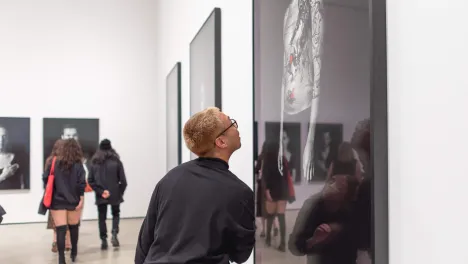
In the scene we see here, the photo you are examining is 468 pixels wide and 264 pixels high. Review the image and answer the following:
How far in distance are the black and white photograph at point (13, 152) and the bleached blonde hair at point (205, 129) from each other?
904 cm

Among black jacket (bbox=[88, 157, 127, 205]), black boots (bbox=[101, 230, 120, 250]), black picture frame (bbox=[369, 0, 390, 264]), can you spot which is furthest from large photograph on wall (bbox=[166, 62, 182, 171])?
black picture frame (bbox=[369, 0, 390, 264])

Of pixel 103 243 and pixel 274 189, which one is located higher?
pixel 274 189

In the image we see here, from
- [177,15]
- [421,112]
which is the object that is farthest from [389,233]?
[177,15]

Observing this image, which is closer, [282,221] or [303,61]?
[303,61]

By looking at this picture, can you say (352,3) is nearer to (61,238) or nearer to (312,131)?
(312,131)

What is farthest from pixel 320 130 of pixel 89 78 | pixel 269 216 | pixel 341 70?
pixel 89 78

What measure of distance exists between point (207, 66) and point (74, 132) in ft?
22.6

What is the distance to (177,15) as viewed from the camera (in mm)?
6977

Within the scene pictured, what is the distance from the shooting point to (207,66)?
13.6 ft

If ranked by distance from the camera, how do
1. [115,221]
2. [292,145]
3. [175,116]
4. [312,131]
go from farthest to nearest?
[115,221]
[175,116]
[292,145]
[312,131]

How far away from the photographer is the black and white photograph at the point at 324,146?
172 centimetres

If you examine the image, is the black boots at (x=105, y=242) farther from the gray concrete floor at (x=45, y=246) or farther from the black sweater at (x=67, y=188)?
the black sweater at (x=67, y=188)

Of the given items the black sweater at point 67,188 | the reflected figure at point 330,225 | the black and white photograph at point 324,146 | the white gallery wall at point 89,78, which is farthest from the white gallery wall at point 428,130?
the white gallery wall at point 89,78

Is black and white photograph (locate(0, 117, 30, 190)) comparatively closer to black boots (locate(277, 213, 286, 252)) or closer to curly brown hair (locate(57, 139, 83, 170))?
curly brown hair (locate(57, 139, 83, 170))
